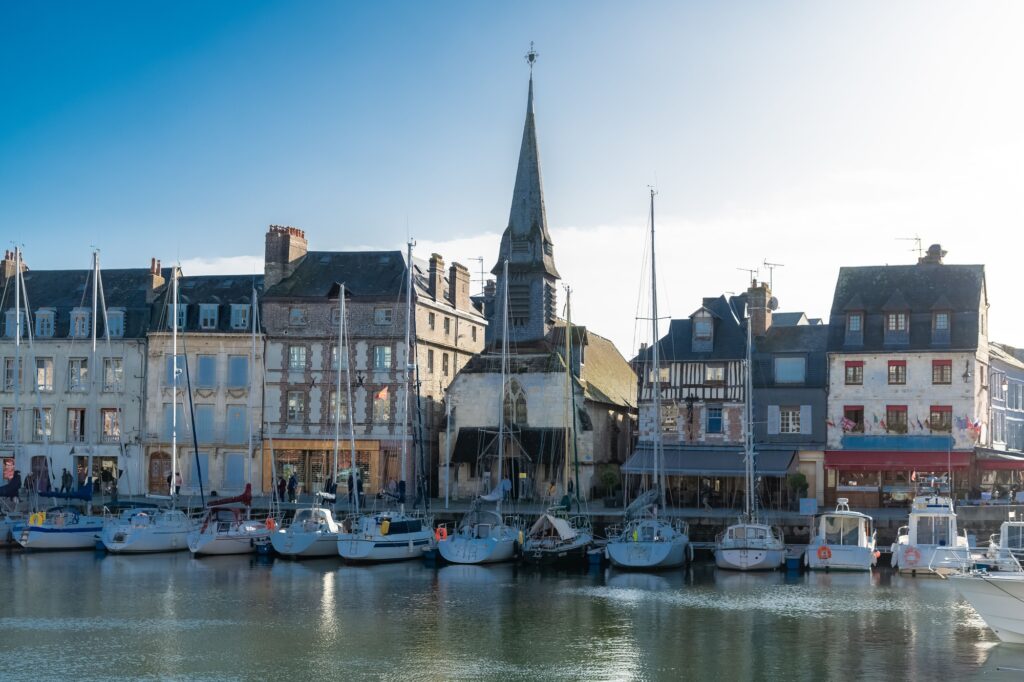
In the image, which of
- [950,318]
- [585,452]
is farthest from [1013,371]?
[585,452]

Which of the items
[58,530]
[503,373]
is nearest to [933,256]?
[503,373]

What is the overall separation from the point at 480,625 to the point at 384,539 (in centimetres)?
1253

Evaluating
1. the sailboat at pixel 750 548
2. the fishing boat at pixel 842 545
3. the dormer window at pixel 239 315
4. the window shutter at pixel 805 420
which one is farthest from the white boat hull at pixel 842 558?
the dormer window at pixel 239 315

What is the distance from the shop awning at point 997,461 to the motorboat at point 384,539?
20.0 meters

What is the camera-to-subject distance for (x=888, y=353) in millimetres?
46969

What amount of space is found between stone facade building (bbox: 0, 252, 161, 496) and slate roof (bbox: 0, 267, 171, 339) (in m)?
0.06

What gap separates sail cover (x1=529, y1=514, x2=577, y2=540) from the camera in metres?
41.7

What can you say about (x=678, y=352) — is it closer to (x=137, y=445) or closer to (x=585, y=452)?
(x=585, y=452)

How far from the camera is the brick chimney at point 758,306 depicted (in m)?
50.5

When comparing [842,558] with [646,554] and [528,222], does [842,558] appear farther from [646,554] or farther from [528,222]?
[528,222]

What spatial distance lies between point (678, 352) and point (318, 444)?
1563 cm

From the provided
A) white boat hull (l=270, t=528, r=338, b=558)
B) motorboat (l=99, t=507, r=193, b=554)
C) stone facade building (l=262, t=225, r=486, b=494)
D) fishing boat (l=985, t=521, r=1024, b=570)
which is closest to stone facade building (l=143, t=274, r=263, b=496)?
stone facade building (l=262, t=225, r=486, b=494)

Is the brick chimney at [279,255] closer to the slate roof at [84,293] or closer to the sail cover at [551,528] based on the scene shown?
the slate roof at [84,293]

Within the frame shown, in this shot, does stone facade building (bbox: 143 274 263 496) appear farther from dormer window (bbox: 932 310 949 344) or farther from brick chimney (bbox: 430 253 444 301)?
dormer window (bbox: 932 310 949 344)
